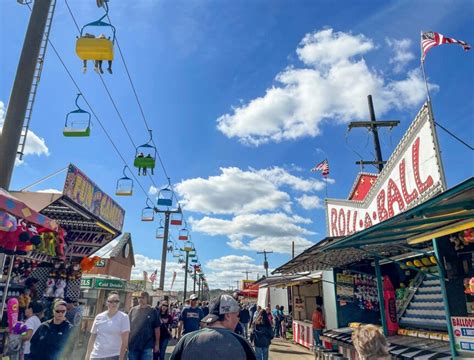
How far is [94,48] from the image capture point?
5.59 metres

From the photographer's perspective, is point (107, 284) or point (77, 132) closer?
point (77, 132)

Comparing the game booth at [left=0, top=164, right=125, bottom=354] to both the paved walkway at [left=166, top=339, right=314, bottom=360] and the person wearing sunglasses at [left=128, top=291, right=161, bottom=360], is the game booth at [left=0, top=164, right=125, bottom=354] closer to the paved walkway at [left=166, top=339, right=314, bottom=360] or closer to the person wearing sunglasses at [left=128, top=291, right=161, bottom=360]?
the person wearing sunglasses at [left=128, top=291, right=161, bottom=360]

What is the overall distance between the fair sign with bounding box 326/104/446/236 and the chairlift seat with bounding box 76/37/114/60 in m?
6.15

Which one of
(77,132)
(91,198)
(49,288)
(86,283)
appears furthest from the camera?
(86,283)

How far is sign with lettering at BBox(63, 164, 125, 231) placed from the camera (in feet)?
24.6

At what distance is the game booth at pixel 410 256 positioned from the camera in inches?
200

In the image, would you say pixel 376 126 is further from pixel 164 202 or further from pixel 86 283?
pixel 86 283

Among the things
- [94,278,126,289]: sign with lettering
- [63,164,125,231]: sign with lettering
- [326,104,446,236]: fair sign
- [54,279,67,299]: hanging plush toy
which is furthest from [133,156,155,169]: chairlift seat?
[94,278,126,289]: sign with lettering

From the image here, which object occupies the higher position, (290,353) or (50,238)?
(50,238)

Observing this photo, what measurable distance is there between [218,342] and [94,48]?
520cm

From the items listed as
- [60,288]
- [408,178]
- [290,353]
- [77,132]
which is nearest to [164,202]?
[60,288]

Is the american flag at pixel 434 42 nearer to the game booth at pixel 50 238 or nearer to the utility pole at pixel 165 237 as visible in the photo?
the game booth at pixel 50 238

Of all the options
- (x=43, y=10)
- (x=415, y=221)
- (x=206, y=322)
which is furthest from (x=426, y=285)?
(x=43, y=10)

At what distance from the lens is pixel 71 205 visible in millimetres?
7754
